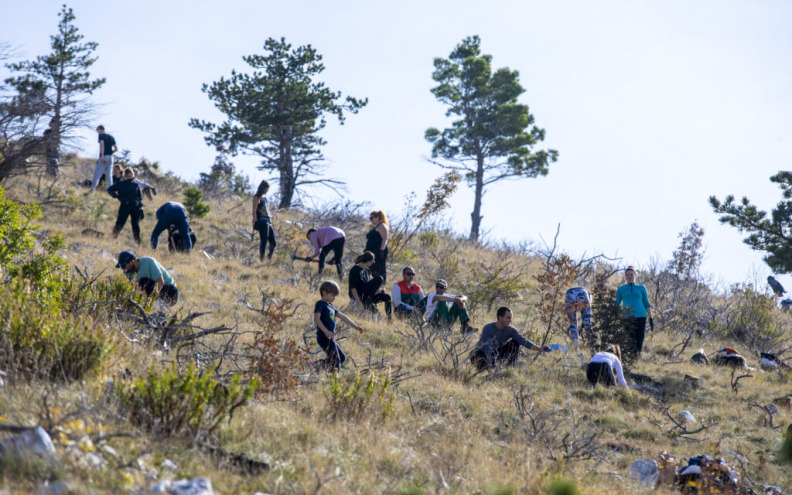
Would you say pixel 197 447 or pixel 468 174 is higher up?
pixel 468 174

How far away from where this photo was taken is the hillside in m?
3.99

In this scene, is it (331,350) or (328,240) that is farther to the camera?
(328,240)

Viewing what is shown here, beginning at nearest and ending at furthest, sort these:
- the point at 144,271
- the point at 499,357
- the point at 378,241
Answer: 1. the point at 144,271
2. the point at 499,357
3. the point at 378,241

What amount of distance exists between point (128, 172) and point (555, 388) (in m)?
8.73

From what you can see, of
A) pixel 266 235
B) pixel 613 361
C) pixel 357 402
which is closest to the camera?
pixel 357 402

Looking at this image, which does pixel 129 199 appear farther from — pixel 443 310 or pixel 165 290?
pixel 443 310

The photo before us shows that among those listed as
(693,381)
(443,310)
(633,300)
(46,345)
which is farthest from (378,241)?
(46,345)

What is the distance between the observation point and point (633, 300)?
34.0 ft

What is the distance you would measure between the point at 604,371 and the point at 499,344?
147 cm

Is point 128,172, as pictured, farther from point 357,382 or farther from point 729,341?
point 729,341

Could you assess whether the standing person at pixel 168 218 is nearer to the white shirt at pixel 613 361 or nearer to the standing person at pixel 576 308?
the standing person at pixel 576 308

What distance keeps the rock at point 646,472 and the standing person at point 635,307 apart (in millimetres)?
4286

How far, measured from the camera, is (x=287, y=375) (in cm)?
594

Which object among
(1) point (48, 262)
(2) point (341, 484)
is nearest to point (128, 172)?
(1) point (48, 262)
